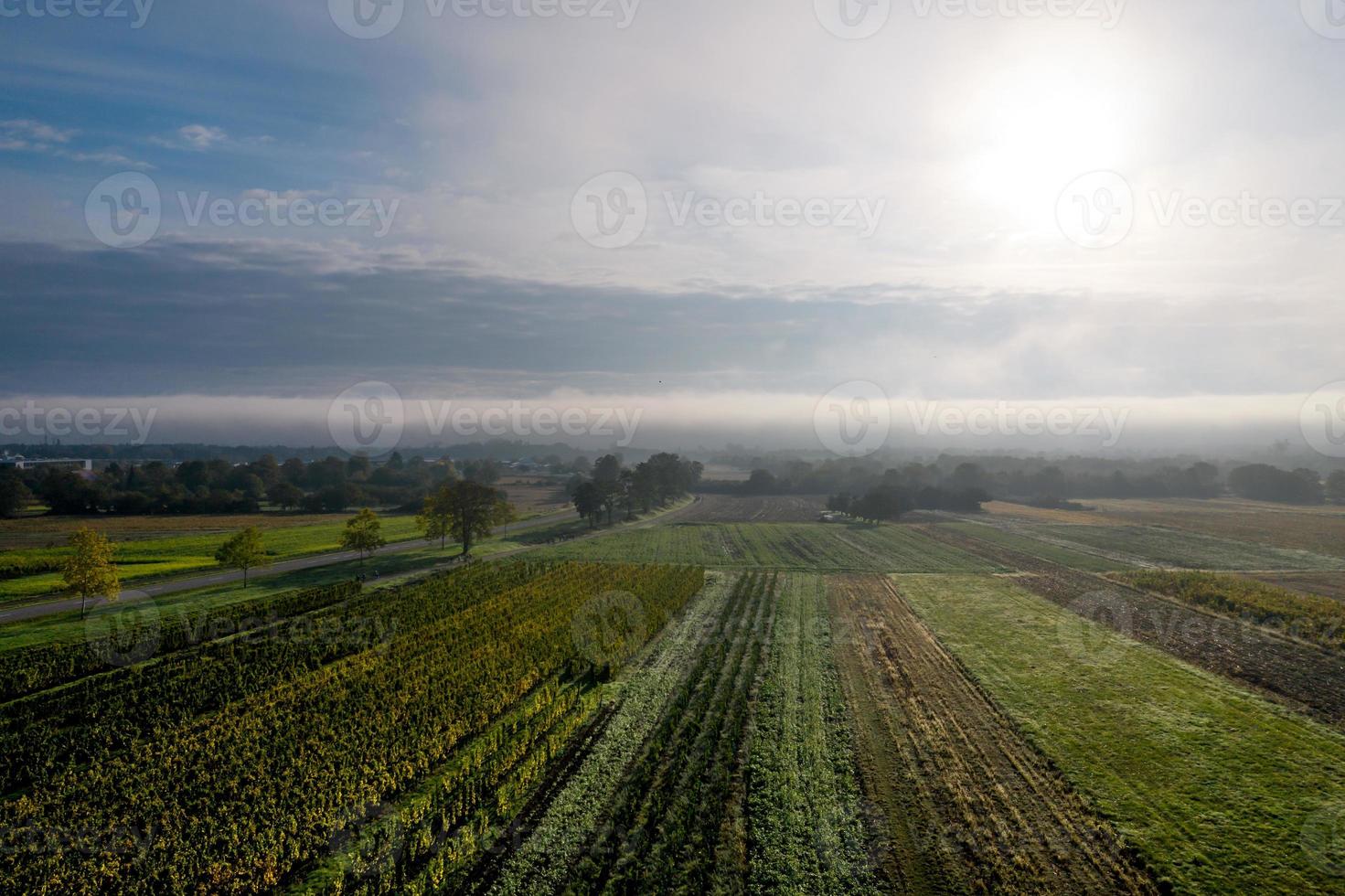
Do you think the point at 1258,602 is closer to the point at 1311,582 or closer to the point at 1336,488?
the point at 1311,582

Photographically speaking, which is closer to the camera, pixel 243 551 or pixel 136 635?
pixel 136 635

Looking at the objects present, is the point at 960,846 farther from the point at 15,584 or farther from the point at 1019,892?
the point at 15,584

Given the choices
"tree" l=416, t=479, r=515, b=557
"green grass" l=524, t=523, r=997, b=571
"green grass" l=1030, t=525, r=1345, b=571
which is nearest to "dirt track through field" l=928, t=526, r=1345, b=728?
"green grass" l=524, t=523, r=997, b=571

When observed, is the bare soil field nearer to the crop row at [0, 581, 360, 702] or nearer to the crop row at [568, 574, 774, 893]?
the crop row at [0, 581, 360, 702]

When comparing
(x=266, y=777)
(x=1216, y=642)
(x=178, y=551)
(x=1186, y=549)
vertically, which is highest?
(x=1186, y=549)

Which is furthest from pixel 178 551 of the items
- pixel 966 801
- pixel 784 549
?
pixel 966 801

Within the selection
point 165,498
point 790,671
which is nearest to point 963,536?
point 790,671

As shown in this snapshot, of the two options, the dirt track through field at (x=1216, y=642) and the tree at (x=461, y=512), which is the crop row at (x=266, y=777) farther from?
the tree at (x=461, y=512)
